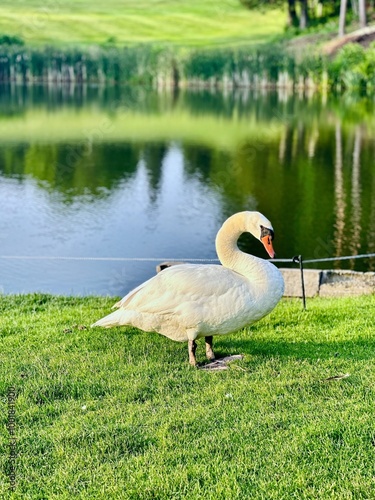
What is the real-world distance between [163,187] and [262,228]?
22.9 m

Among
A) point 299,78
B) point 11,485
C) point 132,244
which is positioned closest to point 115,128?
point 132,244

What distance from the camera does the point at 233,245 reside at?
8234mm

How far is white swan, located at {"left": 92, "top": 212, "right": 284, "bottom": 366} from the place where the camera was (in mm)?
7527

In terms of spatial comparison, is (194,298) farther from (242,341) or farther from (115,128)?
(115,128)

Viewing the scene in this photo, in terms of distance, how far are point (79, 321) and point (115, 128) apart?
40.8 metres

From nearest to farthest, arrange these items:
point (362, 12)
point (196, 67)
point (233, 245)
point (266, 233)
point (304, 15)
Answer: point (266, 233) → point (233, 245) → point (362, 12) → point (196, 67) → point (304, 15)

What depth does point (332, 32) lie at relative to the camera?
86.4m

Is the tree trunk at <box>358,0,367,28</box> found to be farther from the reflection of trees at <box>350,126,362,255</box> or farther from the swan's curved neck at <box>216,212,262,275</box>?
the swan's curved neck at <box>216,212,262,275</box>

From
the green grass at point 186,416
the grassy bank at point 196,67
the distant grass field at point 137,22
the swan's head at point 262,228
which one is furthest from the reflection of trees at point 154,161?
the distant grass field at point 137,22

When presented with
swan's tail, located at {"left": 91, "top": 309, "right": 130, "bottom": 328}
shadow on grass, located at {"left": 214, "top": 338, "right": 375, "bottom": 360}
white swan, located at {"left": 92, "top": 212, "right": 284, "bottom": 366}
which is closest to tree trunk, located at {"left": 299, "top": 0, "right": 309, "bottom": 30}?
shadow on grass, located at {"left": 214, "top": 338, "right": 375, "bottom": 360}

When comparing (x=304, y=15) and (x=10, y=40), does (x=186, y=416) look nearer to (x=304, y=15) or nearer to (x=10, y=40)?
(x=304, y=15)

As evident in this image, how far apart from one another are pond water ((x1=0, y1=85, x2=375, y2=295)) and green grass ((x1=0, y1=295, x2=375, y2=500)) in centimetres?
472

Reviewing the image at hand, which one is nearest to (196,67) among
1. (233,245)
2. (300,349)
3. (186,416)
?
(233,245)

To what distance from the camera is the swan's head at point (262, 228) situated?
786cm
